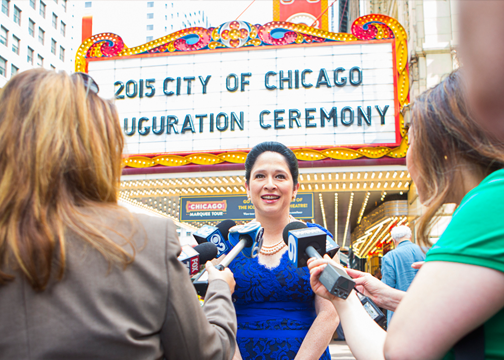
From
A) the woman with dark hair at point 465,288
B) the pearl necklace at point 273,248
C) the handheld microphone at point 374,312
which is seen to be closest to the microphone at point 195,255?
the pearl necklace at point 273,248

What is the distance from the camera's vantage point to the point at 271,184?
282cm

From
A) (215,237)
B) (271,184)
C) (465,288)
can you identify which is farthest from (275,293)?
(465,288)

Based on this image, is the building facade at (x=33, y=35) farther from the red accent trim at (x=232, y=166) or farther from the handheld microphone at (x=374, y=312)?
the handheld microphone at (x=374, y=312)

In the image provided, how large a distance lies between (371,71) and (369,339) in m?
10.3

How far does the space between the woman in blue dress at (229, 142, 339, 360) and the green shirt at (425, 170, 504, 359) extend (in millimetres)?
1476

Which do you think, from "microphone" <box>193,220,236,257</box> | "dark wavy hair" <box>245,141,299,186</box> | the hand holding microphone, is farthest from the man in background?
the hand holding microphone

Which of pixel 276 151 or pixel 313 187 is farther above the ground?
pixel 276 151

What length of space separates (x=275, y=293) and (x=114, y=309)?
62.2 inches

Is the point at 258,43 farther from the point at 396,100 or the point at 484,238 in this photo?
the point at 484,238

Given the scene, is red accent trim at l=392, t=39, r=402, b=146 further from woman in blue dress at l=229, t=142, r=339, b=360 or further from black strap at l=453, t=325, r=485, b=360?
black strap at l=453, t=325, r=485, b=360

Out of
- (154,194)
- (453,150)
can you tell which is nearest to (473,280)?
(453,150)

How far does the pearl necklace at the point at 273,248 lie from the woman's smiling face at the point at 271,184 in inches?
8.6

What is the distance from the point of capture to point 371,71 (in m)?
10.8

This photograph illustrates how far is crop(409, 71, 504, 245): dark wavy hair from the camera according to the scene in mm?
1304
